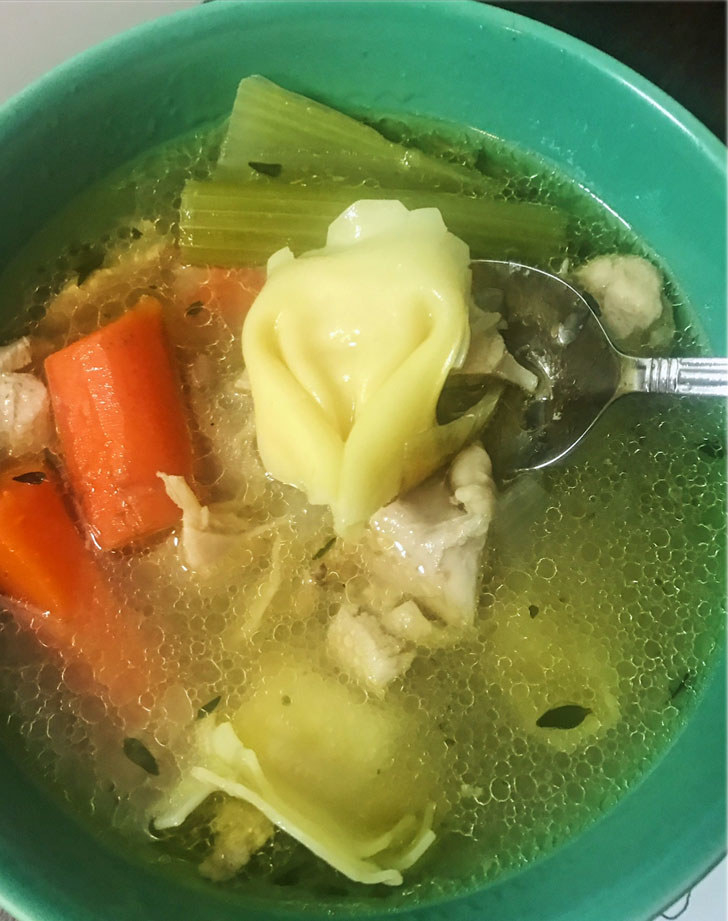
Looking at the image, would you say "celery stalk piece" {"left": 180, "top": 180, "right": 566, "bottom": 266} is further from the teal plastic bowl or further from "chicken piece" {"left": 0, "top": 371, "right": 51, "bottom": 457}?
"chicken piece" {"left": 0, "top": 371, "right": 51, "bottom": 457}

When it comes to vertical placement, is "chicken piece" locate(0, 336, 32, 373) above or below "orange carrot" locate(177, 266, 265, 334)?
above

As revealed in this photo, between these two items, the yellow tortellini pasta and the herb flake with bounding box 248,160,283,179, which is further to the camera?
the herb flake with bounding box 248,160,283,179

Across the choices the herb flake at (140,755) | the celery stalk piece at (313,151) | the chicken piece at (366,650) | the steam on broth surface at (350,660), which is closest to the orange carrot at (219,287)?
the steam on broth surface at (350,660)

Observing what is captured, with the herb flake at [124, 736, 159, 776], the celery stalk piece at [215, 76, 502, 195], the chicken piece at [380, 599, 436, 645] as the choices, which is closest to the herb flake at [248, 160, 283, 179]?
the celery stalk piece at [215, 76, 502, 195]

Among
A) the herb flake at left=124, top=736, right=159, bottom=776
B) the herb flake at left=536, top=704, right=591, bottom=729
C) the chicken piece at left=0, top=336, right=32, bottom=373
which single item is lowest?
the herb flake at left=536, top=704, right=591, bottom=729

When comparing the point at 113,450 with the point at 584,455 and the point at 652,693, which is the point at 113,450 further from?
the point at 652,693

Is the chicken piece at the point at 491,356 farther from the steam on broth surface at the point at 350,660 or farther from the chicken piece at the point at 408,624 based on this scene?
the chicken piece at the point at 408,624

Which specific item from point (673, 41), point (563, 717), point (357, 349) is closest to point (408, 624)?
point (563, 717)
